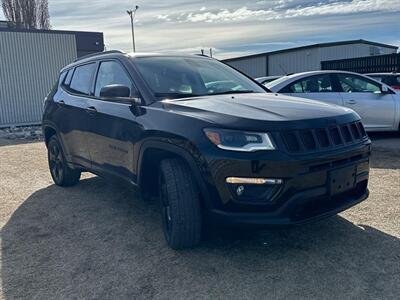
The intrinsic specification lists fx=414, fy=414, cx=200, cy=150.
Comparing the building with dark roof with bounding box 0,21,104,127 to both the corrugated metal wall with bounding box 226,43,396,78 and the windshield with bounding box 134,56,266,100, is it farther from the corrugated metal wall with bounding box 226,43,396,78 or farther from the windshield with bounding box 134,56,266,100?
the windshield with bounding box 134,56,266,100

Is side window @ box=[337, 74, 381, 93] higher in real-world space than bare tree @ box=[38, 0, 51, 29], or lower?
lower

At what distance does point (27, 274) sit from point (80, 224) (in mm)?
1097

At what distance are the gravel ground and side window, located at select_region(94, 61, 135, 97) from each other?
1406mm

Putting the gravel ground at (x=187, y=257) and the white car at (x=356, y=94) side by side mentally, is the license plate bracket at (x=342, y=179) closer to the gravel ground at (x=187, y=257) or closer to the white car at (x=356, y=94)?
the gravel ground at (x=187, y=257)

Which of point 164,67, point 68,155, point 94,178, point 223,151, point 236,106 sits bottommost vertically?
point 94,178

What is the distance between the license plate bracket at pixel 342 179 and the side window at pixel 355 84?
572 centimetres

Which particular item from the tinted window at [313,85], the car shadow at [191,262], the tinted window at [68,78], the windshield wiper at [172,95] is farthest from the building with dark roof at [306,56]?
the car shadow at [191,262]

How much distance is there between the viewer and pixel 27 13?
35938mm

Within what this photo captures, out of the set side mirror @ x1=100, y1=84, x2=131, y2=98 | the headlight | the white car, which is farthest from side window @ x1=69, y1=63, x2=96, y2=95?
the white car

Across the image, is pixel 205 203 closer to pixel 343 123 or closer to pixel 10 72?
pixel 343 123

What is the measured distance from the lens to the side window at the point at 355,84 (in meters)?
8.50

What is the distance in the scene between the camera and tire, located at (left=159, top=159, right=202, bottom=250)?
10.4 feet

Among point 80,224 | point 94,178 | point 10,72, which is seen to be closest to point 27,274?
point 80,224

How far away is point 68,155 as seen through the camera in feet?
17.4
